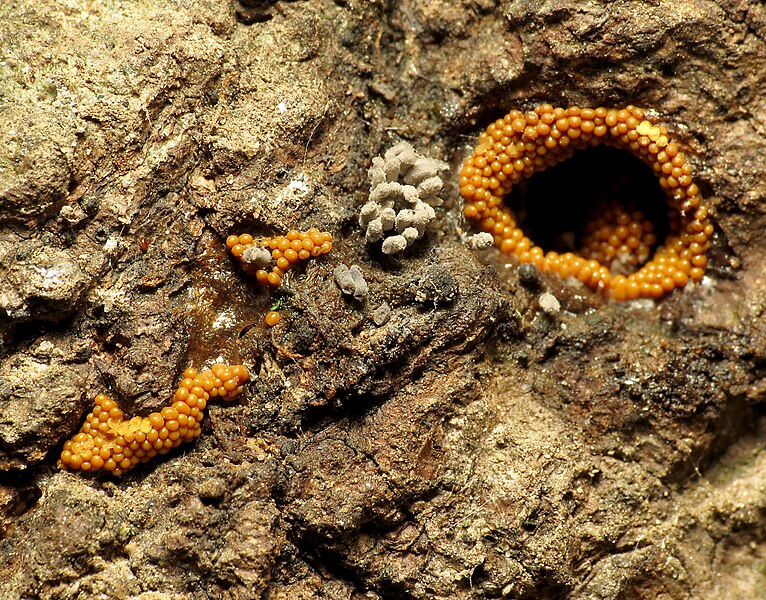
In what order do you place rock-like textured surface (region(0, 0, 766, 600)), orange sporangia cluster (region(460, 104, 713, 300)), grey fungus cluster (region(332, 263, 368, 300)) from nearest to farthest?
rock-like textured surface (region(0, 0, 766, 600)) → grey fungus cluster (region(332, 263, 368, 300)) → orange sporangia cluster (region(460, 104, 713, 300))

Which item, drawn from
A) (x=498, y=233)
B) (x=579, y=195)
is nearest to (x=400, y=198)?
(x=498, y=233)

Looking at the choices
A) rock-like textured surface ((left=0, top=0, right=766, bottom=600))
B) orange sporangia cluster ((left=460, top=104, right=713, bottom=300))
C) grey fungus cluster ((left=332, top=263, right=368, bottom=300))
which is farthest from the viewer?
orange sporangia cluster ((left=460, top=104, right=713, bottom=300))

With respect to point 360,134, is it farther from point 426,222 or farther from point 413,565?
point 413,565

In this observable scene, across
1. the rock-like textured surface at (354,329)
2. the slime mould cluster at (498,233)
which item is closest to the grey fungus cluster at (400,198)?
the slime mould cluster at (498,233)

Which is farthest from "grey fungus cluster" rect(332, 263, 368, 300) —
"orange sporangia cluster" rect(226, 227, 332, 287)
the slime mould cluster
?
"orange sporangia cluster" rect(226, 227, 332, 287)

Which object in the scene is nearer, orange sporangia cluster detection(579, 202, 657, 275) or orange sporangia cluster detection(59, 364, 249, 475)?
orange sporangia cluster detection(59, 364, 249, 475)

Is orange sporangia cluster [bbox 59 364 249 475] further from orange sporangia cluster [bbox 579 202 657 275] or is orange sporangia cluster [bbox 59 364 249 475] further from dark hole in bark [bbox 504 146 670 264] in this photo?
orange sporangia cluster [bbox 579 202 657 275]

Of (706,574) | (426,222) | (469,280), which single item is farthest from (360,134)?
(706,574)

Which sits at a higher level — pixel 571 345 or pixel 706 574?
pixel 571 345
